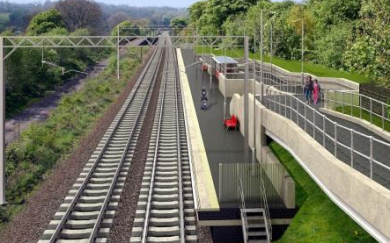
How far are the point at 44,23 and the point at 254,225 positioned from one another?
418 ft

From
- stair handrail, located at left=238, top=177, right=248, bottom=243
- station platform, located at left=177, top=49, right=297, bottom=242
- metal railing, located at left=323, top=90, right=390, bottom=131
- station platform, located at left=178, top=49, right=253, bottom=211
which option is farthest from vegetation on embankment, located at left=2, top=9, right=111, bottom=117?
stair handrail, located at left=238, top=177, right=248, bottom=243

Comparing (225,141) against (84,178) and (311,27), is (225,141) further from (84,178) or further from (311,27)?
(311,27)

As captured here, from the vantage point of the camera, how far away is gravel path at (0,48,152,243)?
55.5 feet

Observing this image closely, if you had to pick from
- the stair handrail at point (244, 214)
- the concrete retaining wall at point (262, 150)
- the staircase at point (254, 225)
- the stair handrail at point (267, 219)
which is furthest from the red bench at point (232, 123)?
the staircase at point (254, 225)

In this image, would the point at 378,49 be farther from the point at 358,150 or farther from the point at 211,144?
the point at 211,144

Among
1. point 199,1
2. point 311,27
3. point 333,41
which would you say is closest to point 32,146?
point 333,41

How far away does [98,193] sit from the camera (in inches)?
802

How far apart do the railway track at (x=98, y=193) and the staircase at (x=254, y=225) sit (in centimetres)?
455

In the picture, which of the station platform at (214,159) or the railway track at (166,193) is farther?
the station platform at (214,159)

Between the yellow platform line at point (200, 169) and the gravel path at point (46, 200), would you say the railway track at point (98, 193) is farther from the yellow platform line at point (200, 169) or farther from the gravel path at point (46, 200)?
the yellow platform line at point (200, 169)

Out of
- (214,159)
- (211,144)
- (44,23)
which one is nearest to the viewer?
(214,159)

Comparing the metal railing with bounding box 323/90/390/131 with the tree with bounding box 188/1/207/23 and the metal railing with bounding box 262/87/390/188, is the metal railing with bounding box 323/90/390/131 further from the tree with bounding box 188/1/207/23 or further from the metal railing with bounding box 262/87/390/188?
the tree with bounding box 188/1/207/23

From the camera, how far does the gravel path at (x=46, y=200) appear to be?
55.5 feet

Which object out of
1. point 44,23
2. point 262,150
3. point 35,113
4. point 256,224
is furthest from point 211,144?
point 44,23
